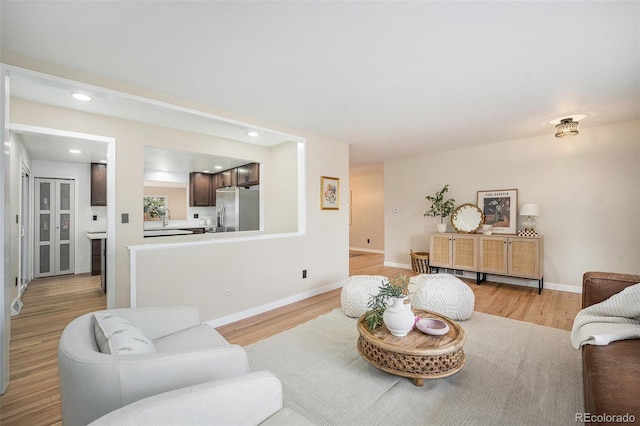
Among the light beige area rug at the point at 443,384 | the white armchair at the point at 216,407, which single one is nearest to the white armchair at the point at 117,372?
the white armchair at the point at 216,407

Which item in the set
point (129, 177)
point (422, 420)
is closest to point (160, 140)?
point (129, 177)

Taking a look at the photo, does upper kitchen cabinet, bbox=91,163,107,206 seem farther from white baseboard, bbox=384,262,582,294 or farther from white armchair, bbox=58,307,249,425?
white baseboard, bbox=384,262,582,294

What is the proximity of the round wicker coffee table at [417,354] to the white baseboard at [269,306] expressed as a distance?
1719 millimetres

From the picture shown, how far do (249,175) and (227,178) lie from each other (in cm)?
104

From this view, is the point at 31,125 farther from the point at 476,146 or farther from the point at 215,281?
the point at 476,146

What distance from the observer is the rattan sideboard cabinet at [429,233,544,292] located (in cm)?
398

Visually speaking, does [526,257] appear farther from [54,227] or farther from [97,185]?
[54,227]

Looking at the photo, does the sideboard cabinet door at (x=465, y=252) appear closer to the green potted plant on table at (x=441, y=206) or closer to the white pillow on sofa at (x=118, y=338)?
the green potted plant on table at (x=441, y=206)

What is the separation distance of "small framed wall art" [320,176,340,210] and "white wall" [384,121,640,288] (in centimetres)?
217

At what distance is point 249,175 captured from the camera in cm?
512

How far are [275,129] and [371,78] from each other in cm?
155

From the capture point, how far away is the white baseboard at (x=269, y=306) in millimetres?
3024

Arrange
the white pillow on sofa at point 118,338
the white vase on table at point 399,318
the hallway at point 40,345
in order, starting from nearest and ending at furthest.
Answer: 1. the white pillow on sofa at point 118,338
2. the hallway at point 40,345
3. the white vase on table at point 399,318

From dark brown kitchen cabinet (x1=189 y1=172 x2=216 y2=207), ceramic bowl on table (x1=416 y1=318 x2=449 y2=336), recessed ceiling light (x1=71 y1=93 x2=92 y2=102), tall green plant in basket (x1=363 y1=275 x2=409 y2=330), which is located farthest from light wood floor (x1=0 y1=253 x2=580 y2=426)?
dark brown kitchen cabinet (x1=189 y1=172 x2=216 y2=207)
